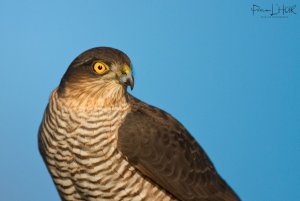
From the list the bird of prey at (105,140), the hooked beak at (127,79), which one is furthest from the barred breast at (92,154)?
the hooked beak at (127,79)

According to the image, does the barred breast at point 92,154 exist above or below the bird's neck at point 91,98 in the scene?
below

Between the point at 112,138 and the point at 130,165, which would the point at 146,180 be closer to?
the point at 130,165

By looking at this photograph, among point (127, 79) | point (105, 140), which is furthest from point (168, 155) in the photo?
point (127, 79)

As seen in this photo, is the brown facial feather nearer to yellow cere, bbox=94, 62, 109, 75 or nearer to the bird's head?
→ the bird's head

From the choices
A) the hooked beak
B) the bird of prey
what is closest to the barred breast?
the bird of prey

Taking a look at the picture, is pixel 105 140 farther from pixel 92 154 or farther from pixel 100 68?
pixel 100 68

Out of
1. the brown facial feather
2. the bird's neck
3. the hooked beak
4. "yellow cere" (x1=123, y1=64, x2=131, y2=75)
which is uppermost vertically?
"yellow cere" (x1=123, y1=64, x2=131, y2=75)

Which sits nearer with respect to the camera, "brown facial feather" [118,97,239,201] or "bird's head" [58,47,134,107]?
"bird's head" [58,47,134,107]

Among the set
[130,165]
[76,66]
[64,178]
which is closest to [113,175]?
[130,165]

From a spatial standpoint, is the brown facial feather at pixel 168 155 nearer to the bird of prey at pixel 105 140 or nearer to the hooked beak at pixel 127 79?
the bird of prey at pixel 105 140
